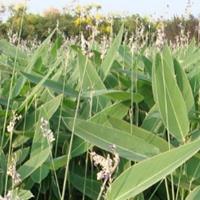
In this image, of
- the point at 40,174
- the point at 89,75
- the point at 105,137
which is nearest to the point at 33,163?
the point at 40,174

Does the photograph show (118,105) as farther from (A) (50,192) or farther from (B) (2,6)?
(B) (2,6)

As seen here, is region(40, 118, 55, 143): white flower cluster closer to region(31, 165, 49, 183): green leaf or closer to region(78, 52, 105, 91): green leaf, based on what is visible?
region(31, 165, 49, 183): green leaf

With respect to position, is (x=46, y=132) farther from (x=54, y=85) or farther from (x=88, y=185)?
(x=54, y=85)

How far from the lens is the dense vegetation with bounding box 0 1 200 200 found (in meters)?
0.86

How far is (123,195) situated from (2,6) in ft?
2.78

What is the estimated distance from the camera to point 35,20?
1205cm

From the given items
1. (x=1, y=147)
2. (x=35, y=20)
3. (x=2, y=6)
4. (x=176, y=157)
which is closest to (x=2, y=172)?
(x=1, y=147)

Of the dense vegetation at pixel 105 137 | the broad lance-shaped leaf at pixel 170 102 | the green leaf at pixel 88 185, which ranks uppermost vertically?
the broad lance-shaped leaf at pixel 170 102

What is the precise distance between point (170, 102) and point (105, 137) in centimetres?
15

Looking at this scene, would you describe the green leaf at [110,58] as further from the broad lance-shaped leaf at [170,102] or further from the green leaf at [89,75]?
the broad lance-shaped leaf at [170,102]

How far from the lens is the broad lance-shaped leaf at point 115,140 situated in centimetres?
99

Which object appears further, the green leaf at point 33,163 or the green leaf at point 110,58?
the green leaf at point 110,58

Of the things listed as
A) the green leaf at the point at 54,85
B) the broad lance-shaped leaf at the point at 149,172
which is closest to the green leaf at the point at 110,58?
the green leaf at the point at 54,85

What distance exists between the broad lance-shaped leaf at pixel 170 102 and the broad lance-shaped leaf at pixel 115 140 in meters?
0.06
